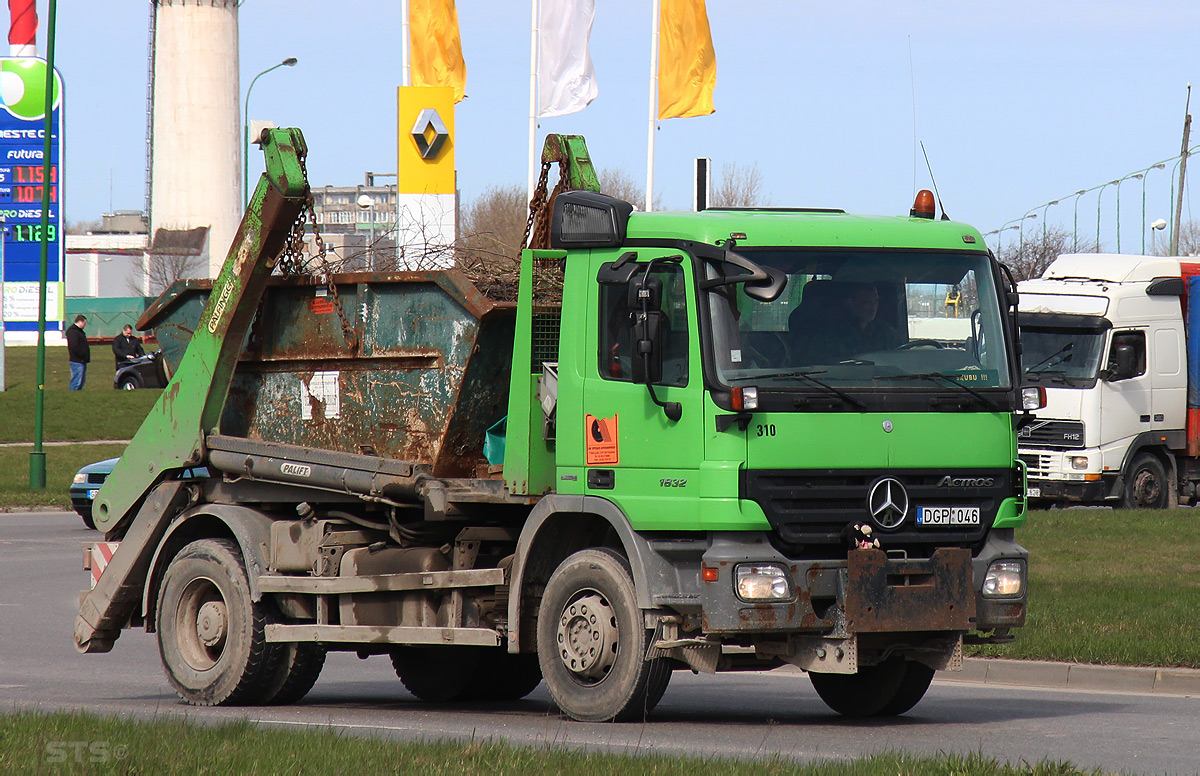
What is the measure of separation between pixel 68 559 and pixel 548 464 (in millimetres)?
12452

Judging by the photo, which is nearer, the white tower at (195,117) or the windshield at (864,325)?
the windshield at (864,325)

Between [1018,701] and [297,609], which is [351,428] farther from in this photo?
[1018,701]

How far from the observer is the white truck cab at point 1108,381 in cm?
2375

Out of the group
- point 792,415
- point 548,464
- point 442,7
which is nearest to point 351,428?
point 548,464

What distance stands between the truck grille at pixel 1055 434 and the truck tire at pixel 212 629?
15.7 m

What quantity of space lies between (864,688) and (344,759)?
3.83 m

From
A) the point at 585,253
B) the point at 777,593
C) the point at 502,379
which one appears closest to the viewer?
the point at 777,593

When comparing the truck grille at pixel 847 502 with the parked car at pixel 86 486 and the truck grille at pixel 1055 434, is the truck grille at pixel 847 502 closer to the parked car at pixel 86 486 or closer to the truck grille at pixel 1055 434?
the parked car at pixel 86 486

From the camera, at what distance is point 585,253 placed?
889 cm

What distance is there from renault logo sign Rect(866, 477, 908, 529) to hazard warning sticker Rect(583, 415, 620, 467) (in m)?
1.33

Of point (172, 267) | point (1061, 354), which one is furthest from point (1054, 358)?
point (172, 267)

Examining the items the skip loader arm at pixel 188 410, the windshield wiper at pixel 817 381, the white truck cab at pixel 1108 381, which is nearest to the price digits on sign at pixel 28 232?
the white truck cab at pixel 1108 381

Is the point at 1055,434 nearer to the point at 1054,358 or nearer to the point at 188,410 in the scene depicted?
the point at 1054,358

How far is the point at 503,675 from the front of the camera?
1088 centimetres
